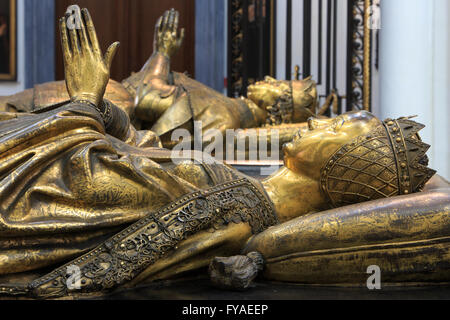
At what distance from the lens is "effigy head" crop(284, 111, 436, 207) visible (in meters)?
1.83

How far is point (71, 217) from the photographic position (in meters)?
1.70

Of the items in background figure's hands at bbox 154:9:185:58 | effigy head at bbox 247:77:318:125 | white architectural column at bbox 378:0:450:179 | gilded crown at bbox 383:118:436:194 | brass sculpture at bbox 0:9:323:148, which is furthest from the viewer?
effigy head at bbox 247:77:318:125

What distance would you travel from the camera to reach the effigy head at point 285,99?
4457mm

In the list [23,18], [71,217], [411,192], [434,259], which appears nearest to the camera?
[434,259]

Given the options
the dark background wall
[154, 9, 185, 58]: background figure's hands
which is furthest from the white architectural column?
the dark background wall

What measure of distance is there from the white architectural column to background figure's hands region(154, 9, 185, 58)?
152cm

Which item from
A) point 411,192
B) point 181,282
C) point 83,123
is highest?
point 83,123

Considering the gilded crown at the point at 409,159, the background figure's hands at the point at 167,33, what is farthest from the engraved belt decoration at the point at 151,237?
the background figure's hands at the point at 167,33

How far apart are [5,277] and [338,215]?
3.05 feet

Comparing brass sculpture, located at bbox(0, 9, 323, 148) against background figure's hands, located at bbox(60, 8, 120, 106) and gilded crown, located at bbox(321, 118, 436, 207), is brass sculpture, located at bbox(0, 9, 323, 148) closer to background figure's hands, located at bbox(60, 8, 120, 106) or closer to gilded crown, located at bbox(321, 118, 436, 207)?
background figure's hands, located at bbox(60, 8, 120, 106)

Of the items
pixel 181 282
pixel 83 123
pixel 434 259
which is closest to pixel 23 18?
pixel 83 123

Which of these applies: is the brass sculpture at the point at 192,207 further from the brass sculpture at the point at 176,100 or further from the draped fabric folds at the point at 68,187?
the brass sculpture at the point at 176,100
